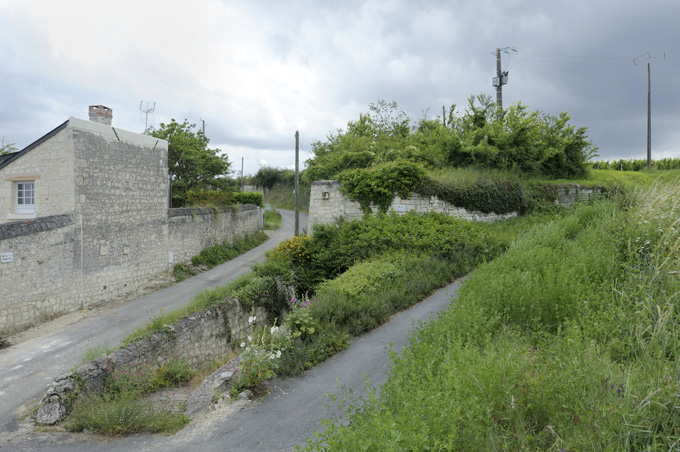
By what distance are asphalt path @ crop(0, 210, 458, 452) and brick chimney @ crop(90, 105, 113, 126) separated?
39.9 ft

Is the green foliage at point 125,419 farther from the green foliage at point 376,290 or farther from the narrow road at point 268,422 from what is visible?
the green foliage at point 376,290

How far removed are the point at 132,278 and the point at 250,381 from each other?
11.4 m

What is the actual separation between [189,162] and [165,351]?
18.9 m

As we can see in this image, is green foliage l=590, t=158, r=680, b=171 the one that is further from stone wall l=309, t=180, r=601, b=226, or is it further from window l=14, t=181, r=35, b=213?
window l=14, t=181, r=35, b=213

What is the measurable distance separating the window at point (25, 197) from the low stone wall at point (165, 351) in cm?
860

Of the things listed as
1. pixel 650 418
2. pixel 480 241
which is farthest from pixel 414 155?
pixel 650 418

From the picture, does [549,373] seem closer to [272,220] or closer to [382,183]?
[382,183]

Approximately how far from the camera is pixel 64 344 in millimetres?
10508

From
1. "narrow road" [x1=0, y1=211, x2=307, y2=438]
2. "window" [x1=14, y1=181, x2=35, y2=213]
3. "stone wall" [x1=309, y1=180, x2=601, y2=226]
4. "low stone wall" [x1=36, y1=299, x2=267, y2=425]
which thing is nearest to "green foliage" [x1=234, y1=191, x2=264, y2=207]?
"narrow road" [x1=0, y1=211, x2=307, y2=438]

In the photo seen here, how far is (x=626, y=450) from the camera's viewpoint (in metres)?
2.54

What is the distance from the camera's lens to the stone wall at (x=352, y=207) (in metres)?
16.4

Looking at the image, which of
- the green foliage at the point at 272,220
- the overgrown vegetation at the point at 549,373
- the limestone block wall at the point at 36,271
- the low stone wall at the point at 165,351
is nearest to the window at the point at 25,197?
the limestone block wall at the point at 36,271

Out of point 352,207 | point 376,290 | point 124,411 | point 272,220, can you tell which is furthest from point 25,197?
point 272,220

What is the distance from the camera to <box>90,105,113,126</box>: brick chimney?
14.9m
